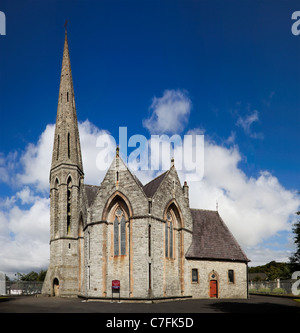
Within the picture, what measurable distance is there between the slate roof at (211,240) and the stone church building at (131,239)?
0.38ft

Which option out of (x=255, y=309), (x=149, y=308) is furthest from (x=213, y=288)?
(x=149, y=308)

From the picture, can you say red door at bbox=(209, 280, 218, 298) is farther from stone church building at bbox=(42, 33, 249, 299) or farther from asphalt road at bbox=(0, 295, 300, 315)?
asphalt road at bbox=(0, 295, 300, 315)

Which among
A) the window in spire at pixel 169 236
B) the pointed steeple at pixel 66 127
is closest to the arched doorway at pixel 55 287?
the pointed steeple at pixel 66 127

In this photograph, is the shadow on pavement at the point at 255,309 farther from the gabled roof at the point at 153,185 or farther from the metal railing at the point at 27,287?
the metal railing at the point at 27,287

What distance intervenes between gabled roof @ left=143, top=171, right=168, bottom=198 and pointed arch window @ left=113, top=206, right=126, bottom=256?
137 inches

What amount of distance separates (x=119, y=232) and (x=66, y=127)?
18.8m

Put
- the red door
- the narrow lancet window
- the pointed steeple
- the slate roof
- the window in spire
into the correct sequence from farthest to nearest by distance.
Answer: the pointed steeple < the slate roof < the red door < the window in spire < the narrow lancet window

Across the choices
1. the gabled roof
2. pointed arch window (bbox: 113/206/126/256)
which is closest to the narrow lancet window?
pointed arch window (bbox: 113/206/126/256)

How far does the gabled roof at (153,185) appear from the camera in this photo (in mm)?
34406

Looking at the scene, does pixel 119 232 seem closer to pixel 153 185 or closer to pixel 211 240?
pixel 153 185

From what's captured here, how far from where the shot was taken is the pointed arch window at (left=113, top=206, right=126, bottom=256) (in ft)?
105

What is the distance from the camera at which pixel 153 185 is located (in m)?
36.2

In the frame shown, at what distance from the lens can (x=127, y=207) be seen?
32406 millimetres
